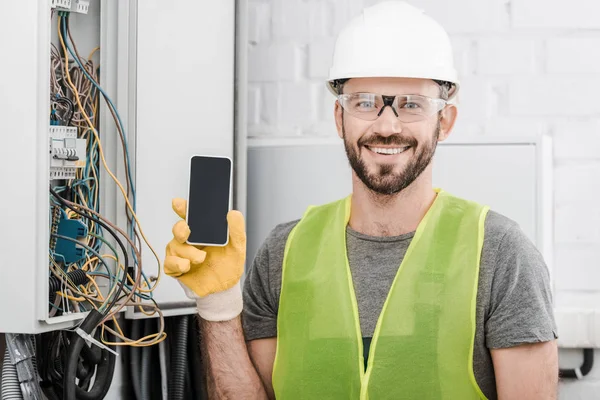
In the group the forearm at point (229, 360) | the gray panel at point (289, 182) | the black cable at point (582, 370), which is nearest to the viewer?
the forearm at point (229, 360)

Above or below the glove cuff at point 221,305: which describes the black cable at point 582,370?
below

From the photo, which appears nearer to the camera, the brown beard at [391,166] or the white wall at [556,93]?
the brown beard at [391,166]

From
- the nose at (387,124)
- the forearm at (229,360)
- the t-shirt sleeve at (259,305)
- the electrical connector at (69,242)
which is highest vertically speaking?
the nose at (387,124)

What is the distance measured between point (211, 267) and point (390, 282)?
0.34 meters

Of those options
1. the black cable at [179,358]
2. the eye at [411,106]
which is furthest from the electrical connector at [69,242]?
the eye at [411,106]

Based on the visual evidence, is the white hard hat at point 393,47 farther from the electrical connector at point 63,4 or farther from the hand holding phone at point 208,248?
the electrical connector at point 63,4

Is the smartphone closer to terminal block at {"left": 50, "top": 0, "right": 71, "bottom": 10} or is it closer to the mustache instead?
the mustache

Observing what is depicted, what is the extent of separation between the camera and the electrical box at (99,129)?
1762 millimetres

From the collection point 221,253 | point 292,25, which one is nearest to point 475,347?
point 221,253

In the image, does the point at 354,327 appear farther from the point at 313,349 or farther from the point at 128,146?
the point at 128,146

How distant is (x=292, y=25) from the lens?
8.75 feet

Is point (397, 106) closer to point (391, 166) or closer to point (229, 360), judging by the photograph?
point (391, 166)

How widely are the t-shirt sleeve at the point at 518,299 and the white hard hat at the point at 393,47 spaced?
1.13 ft

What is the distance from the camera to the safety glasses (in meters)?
1.70
